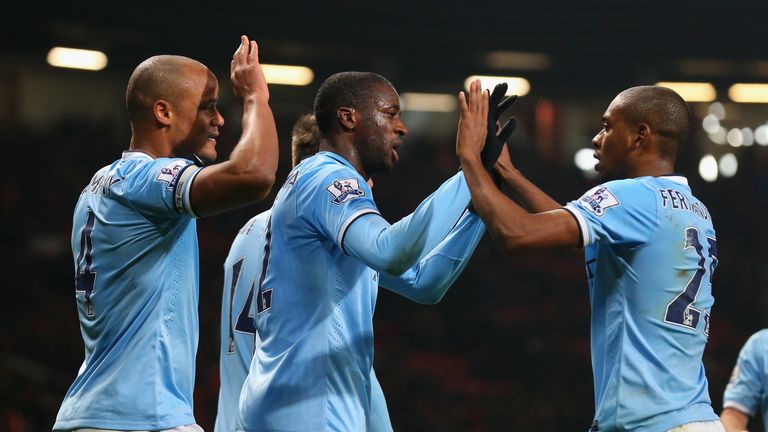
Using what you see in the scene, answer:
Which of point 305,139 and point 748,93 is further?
point 748,93

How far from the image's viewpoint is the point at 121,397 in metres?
3.32

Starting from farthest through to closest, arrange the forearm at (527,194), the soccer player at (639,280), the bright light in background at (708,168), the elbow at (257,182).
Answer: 1. the bright light in background at (708,168)
2. the forearm at (527,194)
3. the soccer player at (639,280)
4. the elbow at (257,182)

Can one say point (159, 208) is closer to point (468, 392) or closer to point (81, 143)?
point (468, 392)

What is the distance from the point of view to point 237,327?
15.3ft

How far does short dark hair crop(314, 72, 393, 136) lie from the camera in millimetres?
3875

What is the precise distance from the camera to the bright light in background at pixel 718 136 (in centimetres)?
1764

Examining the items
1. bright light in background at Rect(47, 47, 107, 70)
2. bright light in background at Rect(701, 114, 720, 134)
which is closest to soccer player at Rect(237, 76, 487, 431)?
bright light in background at Rect(47, 47, 107, 70)

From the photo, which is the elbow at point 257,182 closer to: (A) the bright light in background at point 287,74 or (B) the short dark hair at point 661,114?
(B) the short dark hair at point 661,114

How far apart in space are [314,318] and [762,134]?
16.3 metres

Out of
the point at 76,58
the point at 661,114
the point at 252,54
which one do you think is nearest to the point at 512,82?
the point at 76,58

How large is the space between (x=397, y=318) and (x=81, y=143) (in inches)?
231

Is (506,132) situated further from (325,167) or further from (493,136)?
(325,167)

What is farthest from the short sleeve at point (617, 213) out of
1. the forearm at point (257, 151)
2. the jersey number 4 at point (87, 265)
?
the jersey number 4 at point (87, 265)

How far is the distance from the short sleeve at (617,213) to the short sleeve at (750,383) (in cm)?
266
